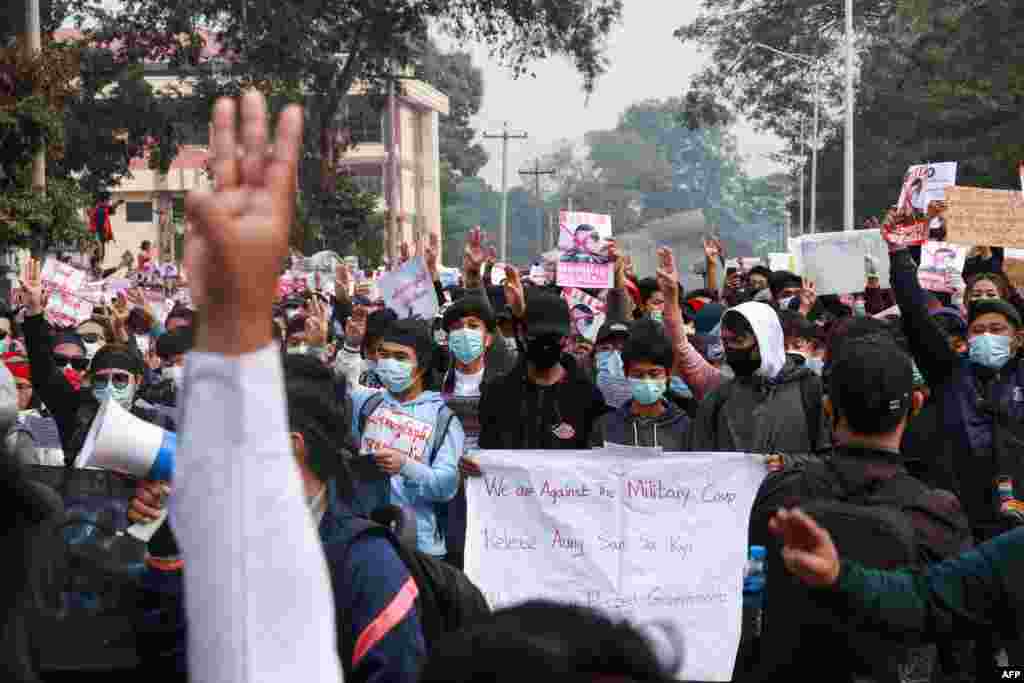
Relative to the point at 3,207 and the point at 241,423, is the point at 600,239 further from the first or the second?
the point at 241,423

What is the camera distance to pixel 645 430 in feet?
22.7

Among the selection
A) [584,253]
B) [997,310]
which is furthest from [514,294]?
[584,253]

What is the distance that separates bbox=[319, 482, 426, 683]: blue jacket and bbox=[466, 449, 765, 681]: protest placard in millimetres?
3272

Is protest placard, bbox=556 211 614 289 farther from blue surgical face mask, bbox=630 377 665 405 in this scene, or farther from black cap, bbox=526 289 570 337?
blue surgical face mask, bbox=630 377 665 405

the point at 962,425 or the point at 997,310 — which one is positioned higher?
the point at 997,310

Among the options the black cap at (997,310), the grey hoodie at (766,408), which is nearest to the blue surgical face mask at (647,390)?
the grey hoodie at (766,408)

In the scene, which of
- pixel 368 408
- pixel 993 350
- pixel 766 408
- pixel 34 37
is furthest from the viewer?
pixel 34 37

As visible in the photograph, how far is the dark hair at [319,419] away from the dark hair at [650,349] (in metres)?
3.58

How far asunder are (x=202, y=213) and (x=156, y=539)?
1.71m

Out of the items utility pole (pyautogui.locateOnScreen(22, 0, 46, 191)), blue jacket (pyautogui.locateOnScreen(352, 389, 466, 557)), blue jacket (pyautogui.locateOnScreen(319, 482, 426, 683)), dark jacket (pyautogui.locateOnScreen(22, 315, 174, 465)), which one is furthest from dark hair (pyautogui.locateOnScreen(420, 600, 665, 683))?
utility pole (pyautogui.locateOnScreen(22, 0, 46, 191))

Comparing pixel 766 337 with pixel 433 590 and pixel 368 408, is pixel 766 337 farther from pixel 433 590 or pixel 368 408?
pixel 433 590

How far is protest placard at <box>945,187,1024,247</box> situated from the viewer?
10375 millimetres

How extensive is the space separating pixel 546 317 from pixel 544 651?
223 inches

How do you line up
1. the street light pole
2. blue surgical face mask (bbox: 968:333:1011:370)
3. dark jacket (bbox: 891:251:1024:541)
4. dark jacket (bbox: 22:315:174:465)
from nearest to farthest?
dark jacket (bbox: 891:251:1024:541), dark jacket (bbox: 22:315:174:465), blue surgical face mask (bbox: 968:333:1011:370), the street light pole
